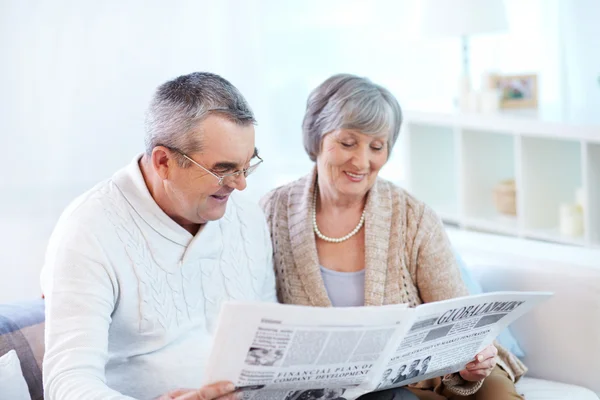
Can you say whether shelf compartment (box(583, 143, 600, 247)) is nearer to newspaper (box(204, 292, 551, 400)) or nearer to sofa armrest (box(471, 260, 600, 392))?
sofa armrest (box(471, 260, 600, 392))

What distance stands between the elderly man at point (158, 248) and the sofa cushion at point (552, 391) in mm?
777

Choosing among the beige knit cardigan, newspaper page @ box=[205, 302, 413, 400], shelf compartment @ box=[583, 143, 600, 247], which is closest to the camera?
newspaper page @ box=[205, 302, 413, 400]

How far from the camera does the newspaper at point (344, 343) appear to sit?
126 centimetres

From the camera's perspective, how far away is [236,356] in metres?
1.27

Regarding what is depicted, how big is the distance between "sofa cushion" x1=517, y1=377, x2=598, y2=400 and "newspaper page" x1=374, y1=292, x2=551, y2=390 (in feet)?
1.19

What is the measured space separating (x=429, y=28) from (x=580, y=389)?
2226 millimetres

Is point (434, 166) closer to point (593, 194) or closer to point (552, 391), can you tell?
point (593, 194)

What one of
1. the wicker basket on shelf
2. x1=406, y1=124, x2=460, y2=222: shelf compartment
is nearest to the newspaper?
the wicker basket on shelf

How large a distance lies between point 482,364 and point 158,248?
692 mm

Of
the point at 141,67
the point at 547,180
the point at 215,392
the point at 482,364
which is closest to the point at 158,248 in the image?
the point at 215,392

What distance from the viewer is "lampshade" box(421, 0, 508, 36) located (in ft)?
12.3

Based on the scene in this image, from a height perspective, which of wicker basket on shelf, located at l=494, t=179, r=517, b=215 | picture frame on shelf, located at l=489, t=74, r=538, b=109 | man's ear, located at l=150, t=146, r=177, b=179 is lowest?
wicker basket on shelf, located at l=494, t=179, r=517, b=215

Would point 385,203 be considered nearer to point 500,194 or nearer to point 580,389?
point 580,389

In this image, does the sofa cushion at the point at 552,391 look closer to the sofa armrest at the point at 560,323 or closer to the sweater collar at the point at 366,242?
the sofa armrest at the point at 560,323
